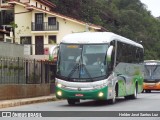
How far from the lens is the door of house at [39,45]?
6024cm

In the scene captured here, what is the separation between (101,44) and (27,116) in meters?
6.74

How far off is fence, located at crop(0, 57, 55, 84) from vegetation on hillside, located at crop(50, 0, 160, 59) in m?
44.8

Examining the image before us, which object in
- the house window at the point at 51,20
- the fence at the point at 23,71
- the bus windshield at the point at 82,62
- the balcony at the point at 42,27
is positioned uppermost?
the house window at the point at 51,20

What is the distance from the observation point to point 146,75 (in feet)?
137

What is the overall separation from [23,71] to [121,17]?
2664 inches

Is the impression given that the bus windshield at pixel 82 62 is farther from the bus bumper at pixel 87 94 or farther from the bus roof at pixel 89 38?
the bus bumper at pixel 87 94

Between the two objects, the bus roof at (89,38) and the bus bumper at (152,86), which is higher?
the bus roof at (89,38)

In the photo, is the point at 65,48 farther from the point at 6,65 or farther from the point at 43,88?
the point at 43,88

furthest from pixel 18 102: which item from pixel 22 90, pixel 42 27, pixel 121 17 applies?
pixel 121 17

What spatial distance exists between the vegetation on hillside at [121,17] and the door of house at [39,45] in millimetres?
10039

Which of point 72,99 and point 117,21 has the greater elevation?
point 117,21

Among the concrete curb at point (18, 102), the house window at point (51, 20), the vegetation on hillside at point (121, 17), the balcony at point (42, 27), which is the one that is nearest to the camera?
the concrete curb at point (18, 102)

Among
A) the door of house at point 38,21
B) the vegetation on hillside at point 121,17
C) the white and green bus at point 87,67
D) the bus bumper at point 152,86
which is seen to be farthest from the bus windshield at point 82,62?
the vegetation on hillside at point 121,17

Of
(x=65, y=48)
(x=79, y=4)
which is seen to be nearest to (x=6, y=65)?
(x=65, y=48)
